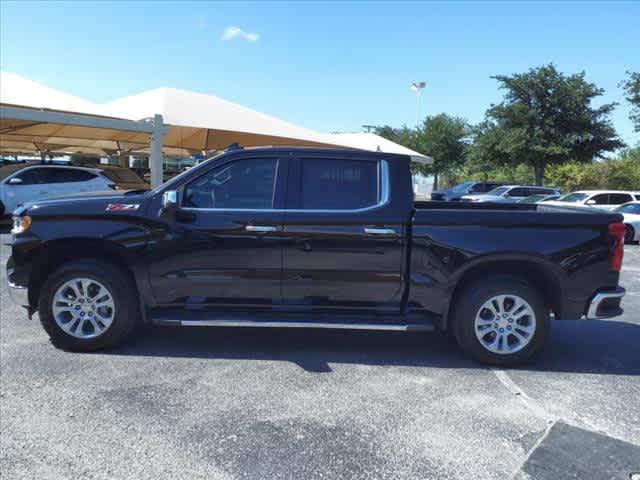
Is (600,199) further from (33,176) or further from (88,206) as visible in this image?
(33,176)

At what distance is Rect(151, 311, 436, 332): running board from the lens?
3.94 meters

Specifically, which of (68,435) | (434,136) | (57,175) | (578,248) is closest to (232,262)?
(68,435)

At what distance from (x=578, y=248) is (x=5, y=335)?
5.49 m

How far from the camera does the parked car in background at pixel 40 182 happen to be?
12.2 m

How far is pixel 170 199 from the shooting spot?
3.98 metres

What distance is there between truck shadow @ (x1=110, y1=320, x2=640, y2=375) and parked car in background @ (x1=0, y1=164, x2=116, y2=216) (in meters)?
9.10

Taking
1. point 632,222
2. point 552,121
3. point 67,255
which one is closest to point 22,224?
point 67,255

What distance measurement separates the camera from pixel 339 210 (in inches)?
159

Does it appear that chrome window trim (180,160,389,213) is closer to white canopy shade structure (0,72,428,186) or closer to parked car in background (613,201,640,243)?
white canopy shade structure (0,72,428,186)

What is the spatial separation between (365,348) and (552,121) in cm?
2482

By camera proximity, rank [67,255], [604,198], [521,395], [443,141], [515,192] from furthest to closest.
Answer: [443,141], [515,192], [604,198], [67,255], [521,395]

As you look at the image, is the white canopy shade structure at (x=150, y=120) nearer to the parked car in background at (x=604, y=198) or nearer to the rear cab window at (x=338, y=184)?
the parked car in background at (x=604, y=198)

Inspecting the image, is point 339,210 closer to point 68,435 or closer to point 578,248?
point 578,248

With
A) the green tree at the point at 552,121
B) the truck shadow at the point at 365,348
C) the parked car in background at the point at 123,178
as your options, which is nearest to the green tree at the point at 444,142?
the green tree at the point at 552,121
